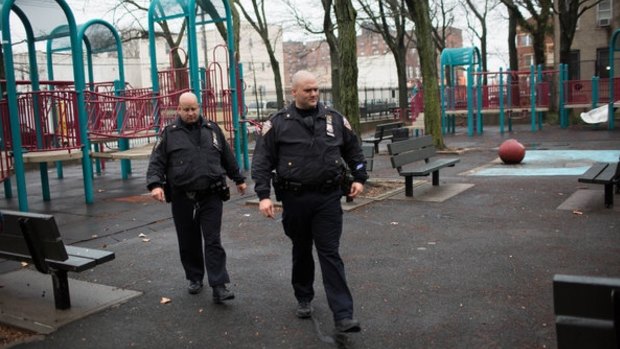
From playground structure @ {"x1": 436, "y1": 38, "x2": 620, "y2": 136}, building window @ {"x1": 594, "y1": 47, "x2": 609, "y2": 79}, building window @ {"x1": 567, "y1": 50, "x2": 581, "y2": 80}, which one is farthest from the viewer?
building window @ {"x1": 567, "y1": 50, "x2": 581, "y2": 80}

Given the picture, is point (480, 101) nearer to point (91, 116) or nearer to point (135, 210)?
point (91, 116)

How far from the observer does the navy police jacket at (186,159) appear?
507cm

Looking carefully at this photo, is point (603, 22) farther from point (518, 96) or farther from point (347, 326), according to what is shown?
point (347, 326)

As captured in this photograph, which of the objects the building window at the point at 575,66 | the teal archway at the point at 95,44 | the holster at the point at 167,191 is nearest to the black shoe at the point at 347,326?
the holster at the point at 167,191

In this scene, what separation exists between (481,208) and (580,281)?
628 centimetres

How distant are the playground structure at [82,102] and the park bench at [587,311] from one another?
816 cm

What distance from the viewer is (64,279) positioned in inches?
193

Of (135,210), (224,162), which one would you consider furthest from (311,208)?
(135,210)

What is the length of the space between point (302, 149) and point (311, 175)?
Result: 20 cm

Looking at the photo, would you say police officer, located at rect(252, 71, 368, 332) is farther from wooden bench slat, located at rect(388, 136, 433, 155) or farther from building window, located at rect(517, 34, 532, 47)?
building window, located at rect(517, 34, 532, 47)

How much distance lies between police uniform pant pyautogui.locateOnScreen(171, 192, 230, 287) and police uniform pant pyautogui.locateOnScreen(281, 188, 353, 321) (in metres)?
0.84

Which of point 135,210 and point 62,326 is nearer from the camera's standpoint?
point 62,326

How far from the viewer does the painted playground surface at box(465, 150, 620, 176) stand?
463 inches

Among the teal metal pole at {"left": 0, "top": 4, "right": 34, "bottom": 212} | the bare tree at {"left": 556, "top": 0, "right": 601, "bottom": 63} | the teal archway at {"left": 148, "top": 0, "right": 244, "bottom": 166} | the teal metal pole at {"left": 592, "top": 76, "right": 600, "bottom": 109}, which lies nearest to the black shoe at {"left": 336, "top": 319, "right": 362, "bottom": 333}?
the teal metal pole at {"left": 0, "top": 4, "right": 34, "bottom": 212}
